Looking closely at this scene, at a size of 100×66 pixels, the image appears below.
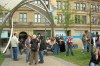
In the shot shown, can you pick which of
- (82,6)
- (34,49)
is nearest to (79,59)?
(34,49)

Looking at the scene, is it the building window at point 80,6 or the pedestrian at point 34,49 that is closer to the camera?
the pedestrian at point 34,49

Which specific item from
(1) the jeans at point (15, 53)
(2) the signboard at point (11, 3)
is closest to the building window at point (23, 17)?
(2) the signboard at point (11, 3)

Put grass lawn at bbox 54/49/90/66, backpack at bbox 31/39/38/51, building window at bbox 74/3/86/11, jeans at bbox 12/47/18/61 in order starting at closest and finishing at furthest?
backpack at bbox 31/39/38/51
grass lawn at bbox 54/49/90/66
jeans at bbox 12/47/18/61
building window at bbox 74/3/86/11

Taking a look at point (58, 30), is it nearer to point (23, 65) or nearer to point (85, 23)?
point (85, 23)

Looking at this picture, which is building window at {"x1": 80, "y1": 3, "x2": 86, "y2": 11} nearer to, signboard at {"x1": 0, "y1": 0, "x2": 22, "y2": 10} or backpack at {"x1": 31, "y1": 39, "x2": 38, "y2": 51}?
signboard at {"x1": 0, "y1": 0, "x2": 22, "y2": 10}

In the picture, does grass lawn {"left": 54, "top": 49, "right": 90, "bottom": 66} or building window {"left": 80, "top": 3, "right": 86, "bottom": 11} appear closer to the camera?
grass lawn {"left": 54, "top": 49, "right": 90, "bottom": 66}

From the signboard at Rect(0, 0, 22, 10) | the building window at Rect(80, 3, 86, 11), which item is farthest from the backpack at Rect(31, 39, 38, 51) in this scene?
the building window at Rect(80, 3, 86, 11)

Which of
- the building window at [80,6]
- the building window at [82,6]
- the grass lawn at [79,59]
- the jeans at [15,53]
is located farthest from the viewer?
the building window at [82,6]

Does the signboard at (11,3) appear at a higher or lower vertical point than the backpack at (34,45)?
higher

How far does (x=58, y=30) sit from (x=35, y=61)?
175ft

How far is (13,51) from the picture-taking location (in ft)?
80.7

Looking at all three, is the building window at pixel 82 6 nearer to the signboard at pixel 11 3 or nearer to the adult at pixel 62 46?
the adult at pixel 62 46

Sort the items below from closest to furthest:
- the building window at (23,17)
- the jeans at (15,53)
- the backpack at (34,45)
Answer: the backpack at (34,45)
the jeans at (15,53)
the building window at (23,17)

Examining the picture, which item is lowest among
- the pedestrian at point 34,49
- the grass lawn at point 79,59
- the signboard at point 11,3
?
the grass lawn at point 79,59
